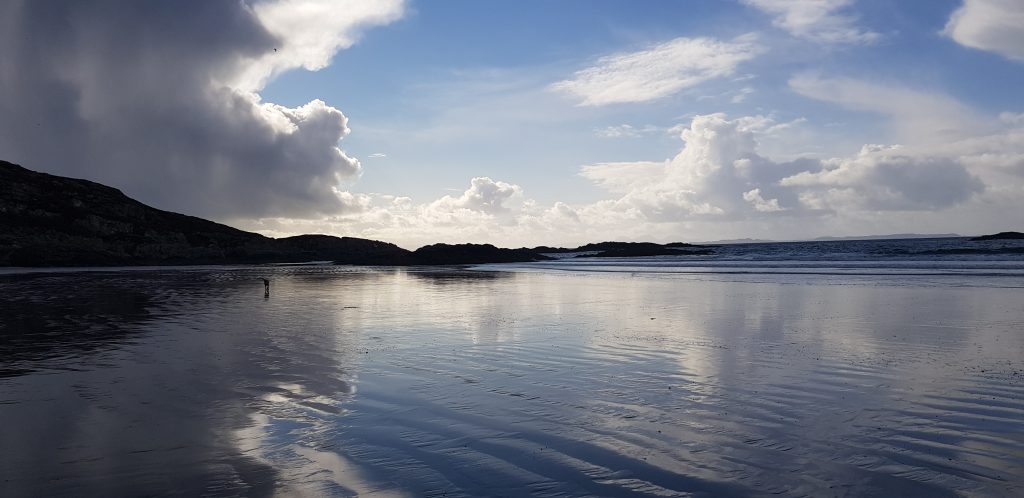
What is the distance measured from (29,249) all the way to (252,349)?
3181 inches

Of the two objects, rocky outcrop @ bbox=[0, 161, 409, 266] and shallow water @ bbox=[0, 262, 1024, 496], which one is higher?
rocky outcrop @ bbox=[0, 161, 409, 266]

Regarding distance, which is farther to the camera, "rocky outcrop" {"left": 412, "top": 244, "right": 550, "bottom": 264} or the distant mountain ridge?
"rocky outcrop" {"left": 412, "top": 244, "right": 550, "bottom": 264}

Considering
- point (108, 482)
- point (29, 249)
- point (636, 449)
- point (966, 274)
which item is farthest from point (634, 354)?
point (29, 249)

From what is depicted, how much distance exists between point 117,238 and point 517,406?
104 m

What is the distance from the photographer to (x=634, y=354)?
47.5 feet

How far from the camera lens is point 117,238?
308ft

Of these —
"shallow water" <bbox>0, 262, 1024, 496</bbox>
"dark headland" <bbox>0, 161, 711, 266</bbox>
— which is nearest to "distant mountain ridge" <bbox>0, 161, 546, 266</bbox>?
"dark headland" <bbox>0, 161, 711, 266</bbox>

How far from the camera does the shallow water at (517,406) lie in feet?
22.1

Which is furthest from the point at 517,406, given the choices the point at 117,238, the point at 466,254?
the point at 117,238

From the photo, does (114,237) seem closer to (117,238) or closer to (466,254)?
(117,238)

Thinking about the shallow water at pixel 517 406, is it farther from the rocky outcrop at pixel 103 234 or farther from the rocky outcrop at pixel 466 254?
the rocky outcrop at pixel 466 254

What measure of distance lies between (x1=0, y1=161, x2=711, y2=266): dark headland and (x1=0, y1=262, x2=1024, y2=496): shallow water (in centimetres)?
7326

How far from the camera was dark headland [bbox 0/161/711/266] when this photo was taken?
80750mm

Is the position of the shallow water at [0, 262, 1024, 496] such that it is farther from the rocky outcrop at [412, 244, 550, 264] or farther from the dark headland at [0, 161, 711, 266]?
the rocky outcrop at [412, 244, 550, 264]
